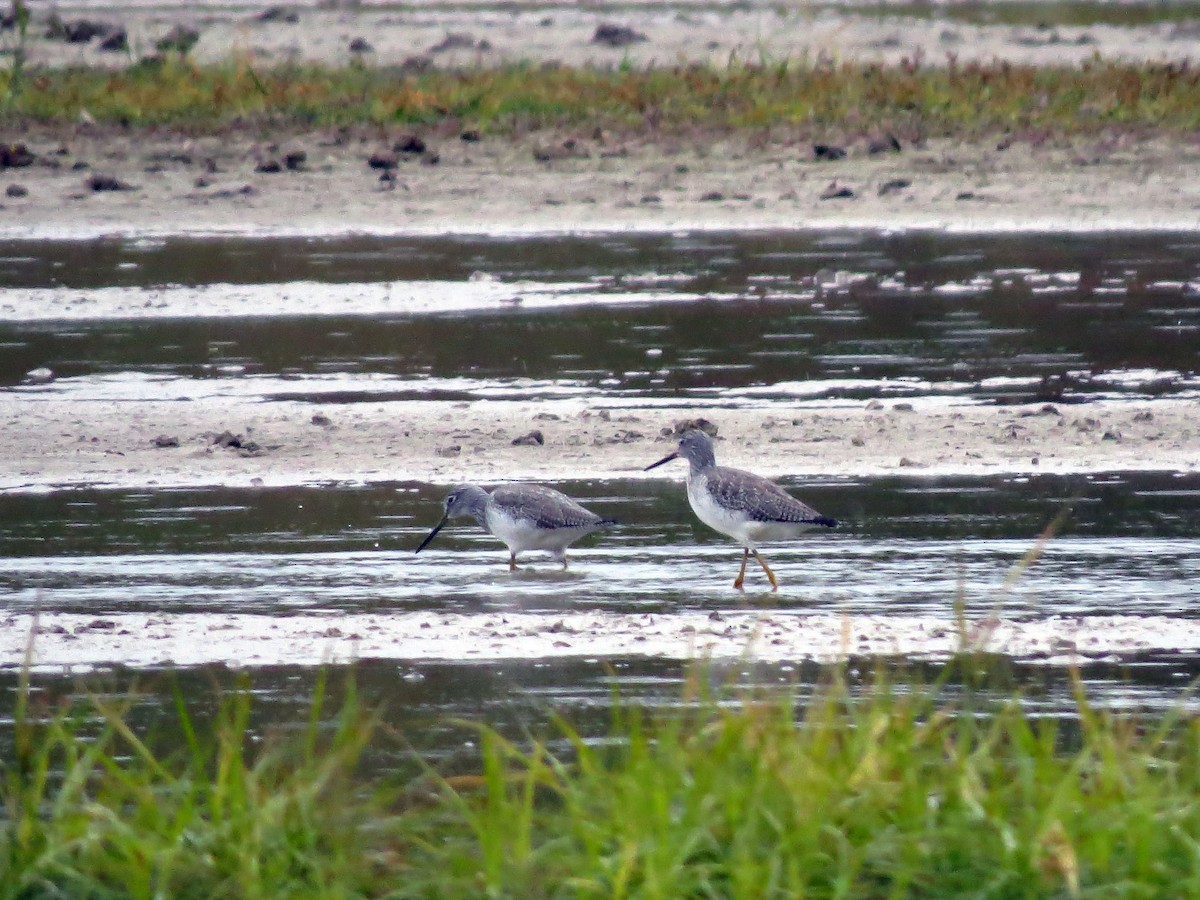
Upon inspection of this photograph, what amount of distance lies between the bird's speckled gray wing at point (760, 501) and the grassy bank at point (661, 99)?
45.4 feet

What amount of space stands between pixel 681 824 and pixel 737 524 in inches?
161

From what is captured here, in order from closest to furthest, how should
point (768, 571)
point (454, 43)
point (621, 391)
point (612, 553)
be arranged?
1. point (768, 571)
2. point (612, 553)
3. point (621, 391)
4. point (454, 43)

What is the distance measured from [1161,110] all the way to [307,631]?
1739 cm

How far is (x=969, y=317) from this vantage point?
51.2 feet

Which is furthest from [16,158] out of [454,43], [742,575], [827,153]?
[742,575]

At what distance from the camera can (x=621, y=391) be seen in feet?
43.0

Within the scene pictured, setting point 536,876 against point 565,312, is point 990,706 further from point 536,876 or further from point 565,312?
point 565,312

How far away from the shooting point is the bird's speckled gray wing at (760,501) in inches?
368

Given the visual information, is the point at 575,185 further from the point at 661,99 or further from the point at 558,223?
the point at 661,99

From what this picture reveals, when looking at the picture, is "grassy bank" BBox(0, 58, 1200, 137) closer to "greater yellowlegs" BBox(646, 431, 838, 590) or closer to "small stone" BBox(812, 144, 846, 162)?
"small stone" BBox(812, 144, 846, 162)

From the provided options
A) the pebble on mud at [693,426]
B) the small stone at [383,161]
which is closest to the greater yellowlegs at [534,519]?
the pebble on mud at [693,426]

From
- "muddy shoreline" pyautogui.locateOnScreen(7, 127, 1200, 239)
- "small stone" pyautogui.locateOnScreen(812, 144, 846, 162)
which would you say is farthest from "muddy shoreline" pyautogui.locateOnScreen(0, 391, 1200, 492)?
"small stone" pyautogui.locateOnScreen(812, 144, 846, 162)

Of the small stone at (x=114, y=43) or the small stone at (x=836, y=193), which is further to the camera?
the small stone at (x=114, y=43)

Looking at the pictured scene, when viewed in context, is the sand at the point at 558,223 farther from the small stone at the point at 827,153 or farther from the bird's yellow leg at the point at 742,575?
the bird's yellow leg at the point at 742,575
